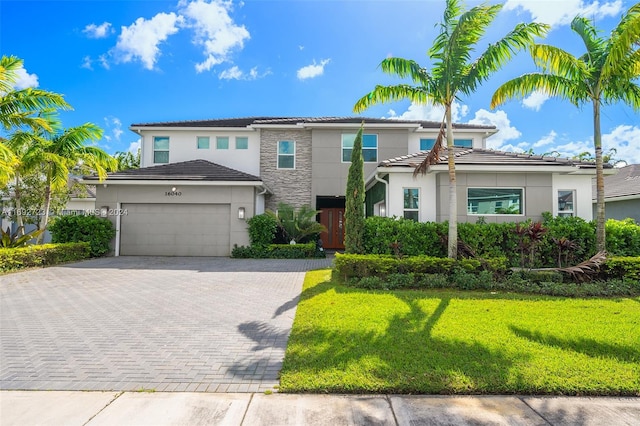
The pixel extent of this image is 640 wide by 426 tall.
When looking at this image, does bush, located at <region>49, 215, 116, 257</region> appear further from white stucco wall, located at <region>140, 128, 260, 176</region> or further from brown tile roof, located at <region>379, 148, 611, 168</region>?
brown tile roof, located at <region>379, 148, 611, 168</region>

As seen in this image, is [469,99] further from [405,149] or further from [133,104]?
[133,104]

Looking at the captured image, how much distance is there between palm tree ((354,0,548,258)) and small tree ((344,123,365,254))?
1835mm

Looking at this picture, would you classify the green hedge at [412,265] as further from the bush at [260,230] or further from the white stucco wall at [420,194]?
the bush at [260,230]

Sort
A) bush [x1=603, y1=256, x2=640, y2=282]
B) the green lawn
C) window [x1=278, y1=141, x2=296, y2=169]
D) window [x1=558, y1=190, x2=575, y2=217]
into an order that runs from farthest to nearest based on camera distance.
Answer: window [x1=278, y1=141, x2=296, y2=169], window [x1=558, y1=190, x2=575, y2=217], bush [x1=603, y1=256, x2=640, y2=282], the green lawn

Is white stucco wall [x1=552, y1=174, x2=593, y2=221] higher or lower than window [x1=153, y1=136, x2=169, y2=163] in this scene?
lower

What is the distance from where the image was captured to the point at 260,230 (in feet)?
46.2

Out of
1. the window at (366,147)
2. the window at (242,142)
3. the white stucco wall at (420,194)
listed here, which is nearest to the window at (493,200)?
the white stucco wall at (420,194)

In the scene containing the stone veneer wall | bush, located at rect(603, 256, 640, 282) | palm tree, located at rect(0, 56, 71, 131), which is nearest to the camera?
bush, located at rect(603, 256, 640, 282)

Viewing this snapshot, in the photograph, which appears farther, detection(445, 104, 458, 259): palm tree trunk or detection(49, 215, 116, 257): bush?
detection(49, 215, 116, 257): bush

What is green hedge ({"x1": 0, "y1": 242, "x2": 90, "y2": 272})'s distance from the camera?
402 inches

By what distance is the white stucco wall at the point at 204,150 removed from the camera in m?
17.4

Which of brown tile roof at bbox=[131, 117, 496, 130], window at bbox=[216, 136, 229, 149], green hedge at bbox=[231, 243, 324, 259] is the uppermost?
brown tile roof at bbox=[131, 117, 496, 130]

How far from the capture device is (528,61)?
29.9 feet

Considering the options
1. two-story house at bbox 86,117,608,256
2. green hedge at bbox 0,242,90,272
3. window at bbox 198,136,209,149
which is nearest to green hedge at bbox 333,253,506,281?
two-story house at bbox 86,117,608,256
